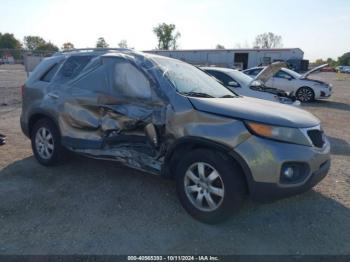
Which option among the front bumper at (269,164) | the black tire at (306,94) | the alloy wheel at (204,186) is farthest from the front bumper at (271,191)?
the black tire at (306,94)

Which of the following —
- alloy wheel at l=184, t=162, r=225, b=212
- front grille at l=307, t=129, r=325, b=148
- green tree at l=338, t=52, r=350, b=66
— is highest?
green tree at l=338, t=52, r=350, b=66

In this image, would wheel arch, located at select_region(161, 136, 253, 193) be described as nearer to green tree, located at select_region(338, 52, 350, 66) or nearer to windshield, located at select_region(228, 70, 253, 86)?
windshield, located at select_region(228, 70, 253, 86)

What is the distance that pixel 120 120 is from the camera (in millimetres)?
4020

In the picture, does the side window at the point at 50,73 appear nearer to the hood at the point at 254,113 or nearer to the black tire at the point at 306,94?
the hood at the point at 254,113

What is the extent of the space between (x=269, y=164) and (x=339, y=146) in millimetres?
4511

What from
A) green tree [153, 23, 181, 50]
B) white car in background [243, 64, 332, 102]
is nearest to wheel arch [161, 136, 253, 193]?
white car in background [243, 64, 332, 102]

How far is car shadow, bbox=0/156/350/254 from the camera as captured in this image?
300cm

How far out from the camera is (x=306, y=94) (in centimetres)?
1412

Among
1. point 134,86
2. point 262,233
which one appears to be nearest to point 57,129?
point 134,86

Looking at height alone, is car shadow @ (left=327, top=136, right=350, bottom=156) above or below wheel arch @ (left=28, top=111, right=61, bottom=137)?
below

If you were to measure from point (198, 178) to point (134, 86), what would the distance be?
1416mm

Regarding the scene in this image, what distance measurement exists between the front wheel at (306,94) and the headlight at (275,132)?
39.3 feet

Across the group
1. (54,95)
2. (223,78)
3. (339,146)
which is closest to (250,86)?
(223,78)

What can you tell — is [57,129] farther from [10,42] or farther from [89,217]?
[10,42]
